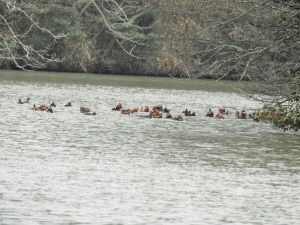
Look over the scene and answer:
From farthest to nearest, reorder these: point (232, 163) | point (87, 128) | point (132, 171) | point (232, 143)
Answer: point (87, 128) < point (232, 143) < point (232, 163) < point (132, 171)

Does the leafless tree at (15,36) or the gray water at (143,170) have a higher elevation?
the leafless tree at (15,36)

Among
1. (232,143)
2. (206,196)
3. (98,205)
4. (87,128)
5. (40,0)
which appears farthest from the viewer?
(40,0)

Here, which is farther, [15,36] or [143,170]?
[15,36]

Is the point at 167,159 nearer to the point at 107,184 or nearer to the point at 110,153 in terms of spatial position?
the point at 110,153

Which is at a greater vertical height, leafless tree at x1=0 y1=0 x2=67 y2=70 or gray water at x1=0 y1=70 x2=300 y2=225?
leafless tree at x1=0 y1=0 x2=67 y2=70

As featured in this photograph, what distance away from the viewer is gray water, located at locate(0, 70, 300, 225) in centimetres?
781

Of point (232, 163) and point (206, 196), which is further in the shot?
point (232, 163)

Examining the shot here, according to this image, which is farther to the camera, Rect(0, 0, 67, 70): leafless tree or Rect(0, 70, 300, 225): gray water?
Rect(0, 0, 67, 70): leafless tree

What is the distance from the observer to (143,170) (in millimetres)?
10422

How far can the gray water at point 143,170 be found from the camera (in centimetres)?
781

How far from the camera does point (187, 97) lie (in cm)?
2852

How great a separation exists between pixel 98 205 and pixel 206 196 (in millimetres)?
1554

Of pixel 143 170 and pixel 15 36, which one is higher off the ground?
pixel 15 36

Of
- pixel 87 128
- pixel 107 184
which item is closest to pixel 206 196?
pixel 107 184
